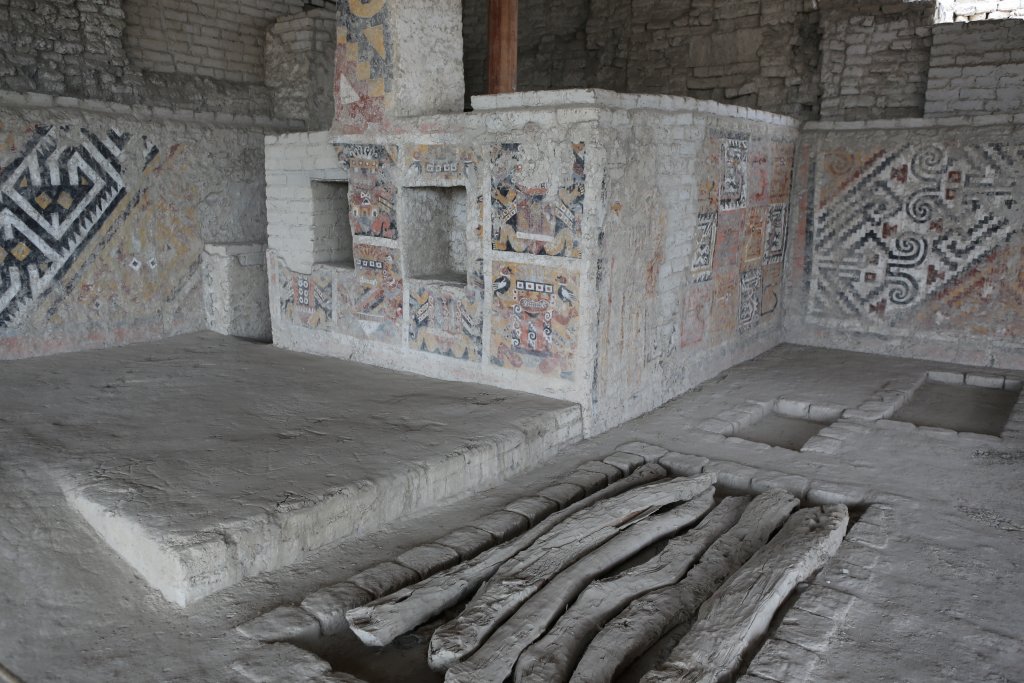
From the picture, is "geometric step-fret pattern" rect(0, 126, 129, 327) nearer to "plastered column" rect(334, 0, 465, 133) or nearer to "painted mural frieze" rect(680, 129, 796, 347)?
"plastered column" rect(334, 0, 465, 133)

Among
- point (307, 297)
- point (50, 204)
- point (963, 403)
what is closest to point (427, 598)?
point (307, 297)

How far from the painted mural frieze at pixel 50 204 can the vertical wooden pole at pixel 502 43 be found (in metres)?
Result: 2.83

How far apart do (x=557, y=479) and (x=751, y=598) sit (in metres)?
1.33

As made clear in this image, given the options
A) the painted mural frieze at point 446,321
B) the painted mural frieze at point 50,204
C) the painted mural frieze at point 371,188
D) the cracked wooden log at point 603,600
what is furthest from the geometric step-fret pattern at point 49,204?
the cracked wooden log at point 603,600

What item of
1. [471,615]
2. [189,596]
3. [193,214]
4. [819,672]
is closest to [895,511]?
[819,672]

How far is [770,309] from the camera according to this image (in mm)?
6383

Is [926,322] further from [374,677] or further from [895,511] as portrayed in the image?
[374,677]

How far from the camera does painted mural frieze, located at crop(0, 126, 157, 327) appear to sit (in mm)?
5230

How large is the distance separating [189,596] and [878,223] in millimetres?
5629

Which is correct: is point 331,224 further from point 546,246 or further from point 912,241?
point 912,241

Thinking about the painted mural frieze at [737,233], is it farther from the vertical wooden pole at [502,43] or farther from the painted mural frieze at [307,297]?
the painted mural frieze at [307,297]

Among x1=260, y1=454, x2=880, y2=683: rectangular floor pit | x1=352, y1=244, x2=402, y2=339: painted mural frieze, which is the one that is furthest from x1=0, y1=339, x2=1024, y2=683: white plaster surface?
x1=352, y1=244, x2=402, y2=339: painted mural frieze

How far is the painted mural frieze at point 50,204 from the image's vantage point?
523 cm

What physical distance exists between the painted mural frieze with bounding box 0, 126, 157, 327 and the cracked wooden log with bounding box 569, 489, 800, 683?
480cm
